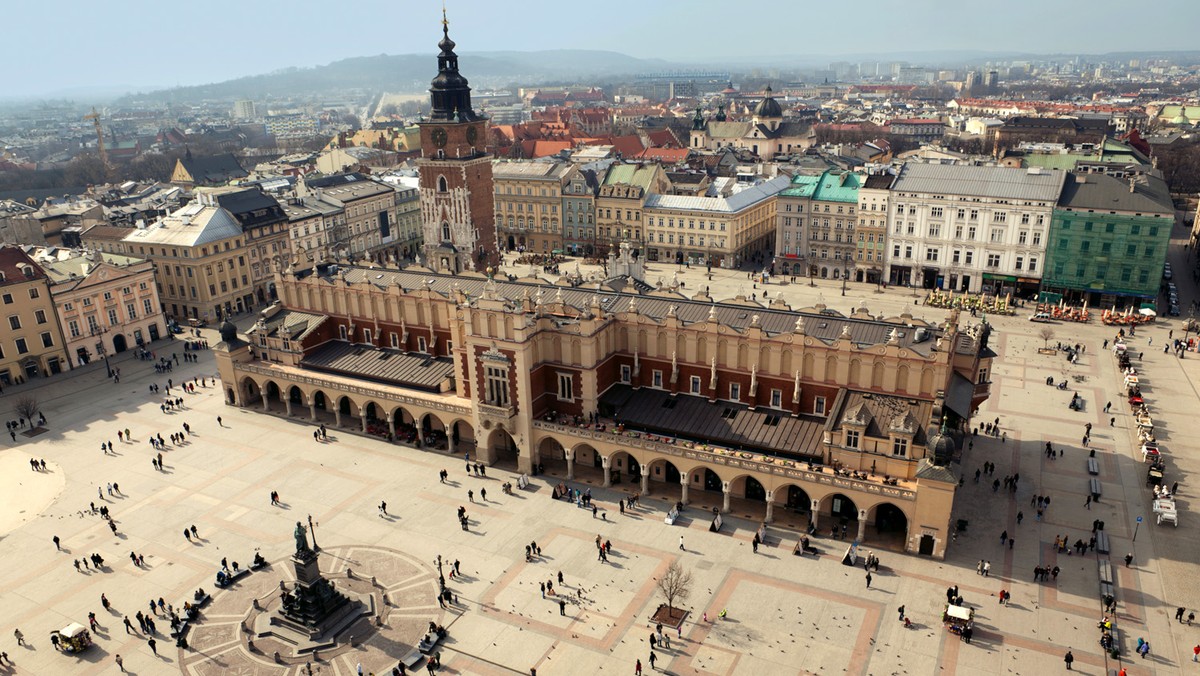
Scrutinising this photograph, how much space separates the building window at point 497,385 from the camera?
68438 millimetres

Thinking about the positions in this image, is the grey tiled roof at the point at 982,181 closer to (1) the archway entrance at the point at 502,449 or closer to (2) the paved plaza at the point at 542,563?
(2) the paved plaza at the point at 542,563

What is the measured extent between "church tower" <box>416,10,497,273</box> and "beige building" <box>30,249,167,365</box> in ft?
129

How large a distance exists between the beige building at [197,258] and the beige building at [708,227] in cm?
7130

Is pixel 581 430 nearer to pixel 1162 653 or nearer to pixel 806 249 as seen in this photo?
pixel 1162 653

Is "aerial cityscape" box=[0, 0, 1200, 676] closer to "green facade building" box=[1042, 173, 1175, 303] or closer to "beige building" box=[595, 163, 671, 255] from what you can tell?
"green facade building" box=[1042, 173, 1175, 303]

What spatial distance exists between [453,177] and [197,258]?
40091 mm

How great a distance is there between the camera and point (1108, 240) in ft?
362

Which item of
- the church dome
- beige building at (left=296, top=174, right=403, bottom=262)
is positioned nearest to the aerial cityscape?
the church dome

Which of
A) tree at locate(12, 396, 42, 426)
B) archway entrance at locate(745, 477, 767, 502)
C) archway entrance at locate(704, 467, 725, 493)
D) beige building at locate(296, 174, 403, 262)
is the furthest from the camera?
beige building at locate(296, 174, 403, 262)

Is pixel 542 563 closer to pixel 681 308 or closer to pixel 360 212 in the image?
pixel 681 308

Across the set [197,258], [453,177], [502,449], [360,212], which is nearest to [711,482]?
[502,449]

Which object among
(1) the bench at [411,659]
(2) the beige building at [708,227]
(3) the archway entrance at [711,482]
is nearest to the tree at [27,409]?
(1) the bench at [411,659]

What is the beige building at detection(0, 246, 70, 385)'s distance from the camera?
308ft

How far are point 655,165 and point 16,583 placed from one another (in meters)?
121
